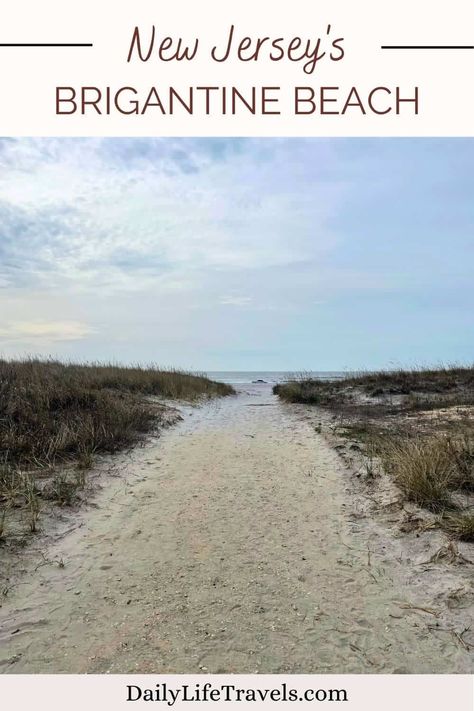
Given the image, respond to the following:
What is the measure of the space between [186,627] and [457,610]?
1.96 meters

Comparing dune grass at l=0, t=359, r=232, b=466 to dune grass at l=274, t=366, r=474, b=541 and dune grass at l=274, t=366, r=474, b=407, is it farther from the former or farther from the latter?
dune grass at l=274, t=366, r=474, b=407

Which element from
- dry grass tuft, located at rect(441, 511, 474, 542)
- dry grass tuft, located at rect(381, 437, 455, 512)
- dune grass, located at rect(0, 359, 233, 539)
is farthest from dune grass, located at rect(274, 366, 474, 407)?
dry grass tuft, located at rect(441, 511, 474, 542)

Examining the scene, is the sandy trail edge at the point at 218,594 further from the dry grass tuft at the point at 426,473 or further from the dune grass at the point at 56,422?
the dune grass at the point at 56,422

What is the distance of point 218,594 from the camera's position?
3.65 meters

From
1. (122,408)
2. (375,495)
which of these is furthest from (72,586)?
(122,408)

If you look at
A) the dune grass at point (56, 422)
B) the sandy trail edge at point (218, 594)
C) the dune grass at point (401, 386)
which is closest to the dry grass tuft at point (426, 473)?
the sandy trail edge at point (218, 594)

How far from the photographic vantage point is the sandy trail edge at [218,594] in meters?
2.89

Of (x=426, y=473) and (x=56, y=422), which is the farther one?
(x=56, y=422)

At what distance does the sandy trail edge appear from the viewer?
2.89 meters

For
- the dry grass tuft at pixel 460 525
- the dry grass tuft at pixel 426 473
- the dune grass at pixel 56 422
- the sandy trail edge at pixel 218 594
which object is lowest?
the sandy trail edge at pixel 218 594

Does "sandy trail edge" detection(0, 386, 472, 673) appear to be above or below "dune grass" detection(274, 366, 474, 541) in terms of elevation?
below

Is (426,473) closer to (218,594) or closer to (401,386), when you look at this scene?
(218,594)

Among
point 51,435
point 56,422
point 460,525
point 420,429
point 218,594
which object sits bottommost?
point 218,594

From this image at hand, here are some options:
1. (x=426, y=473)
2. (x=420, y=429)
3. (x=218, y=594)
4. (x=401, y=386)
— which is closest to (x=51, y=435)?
(x=218, y=594)
